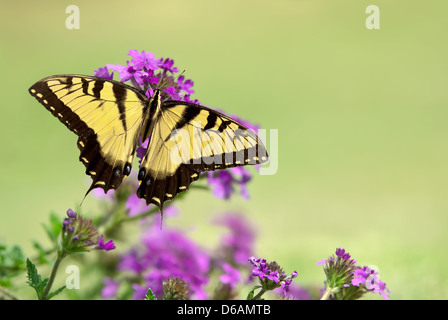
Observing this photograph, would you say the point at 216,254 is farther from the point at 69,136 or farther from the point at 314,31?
the point at 314,31

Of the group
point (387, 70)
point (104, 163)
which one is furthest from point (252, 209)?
point (387, 70)

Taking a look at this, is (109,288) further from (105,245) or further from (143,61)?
(143,61)

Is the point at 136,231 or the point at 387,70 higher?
the point at 387,70

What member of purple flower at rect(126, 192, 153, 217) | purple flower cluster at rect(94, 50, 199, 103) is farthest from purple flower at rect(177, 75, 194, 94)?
purple flower at rect(126, 192, 153, 217)

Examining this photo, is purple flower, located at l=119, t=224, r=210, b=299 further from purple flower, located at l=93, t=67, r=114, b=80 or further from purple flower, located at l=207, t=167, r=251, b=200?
purple flower, located at l=93, t=67, r=114, b=80

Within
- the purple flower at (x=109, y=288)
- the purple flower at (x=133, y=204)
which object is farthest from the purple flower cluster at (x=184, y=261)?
the purple flower at (x=133, y=204)

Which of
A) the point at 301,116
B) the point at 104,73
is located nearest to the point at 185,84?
the point at 104,73
